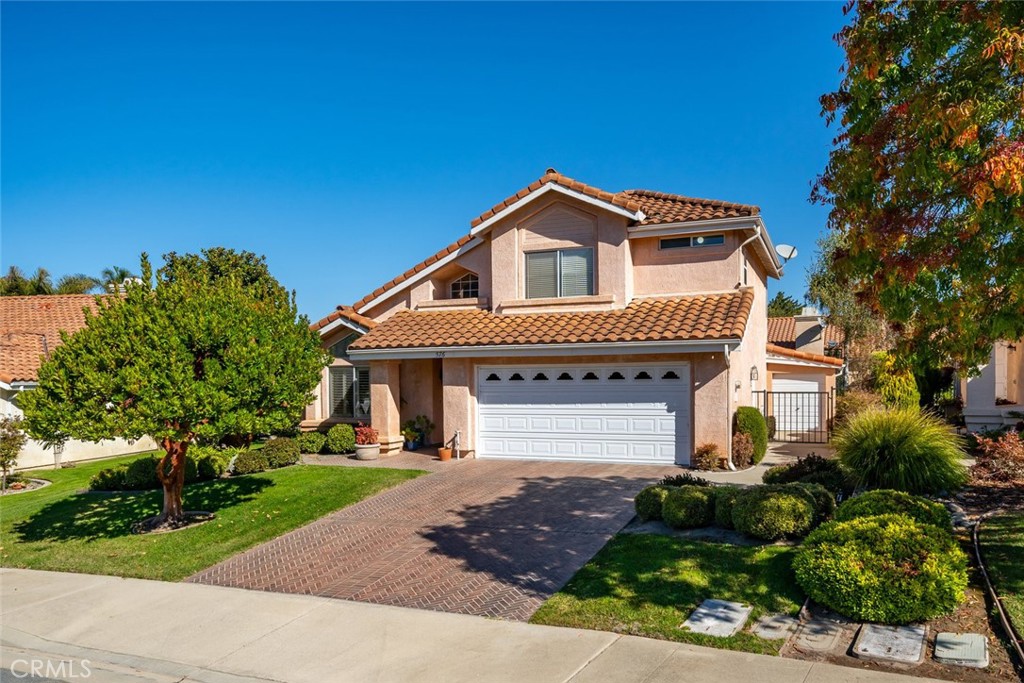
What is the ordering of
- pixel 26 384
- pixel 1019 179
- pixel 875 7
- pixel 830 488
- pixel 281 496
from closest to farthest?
pixel 1019 179, pixel 875 7, pixel 830 488, pixel 281 496, pixel 26 384

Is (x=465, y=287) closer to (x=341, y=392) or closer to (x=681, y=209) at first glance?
(x=341, y=392)

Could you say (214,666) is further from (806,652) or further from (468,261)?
(468,261)

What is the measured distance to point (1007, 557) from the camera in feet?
28.3

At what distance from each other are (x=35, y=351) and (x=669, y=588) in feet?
75.5

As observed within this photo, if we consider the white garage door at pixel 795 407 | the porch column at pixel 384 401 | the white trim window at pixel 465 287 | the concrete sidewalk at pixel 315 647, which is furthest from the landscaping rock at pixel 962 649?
the white garage door at pixel 795 407

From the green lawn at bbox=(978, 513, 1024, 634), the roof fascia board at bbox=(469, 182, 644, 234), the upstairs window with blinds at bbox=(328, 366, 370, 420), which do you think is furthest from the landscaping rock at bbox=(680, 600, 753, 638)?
the upstairs window with blinds at bbox=(328, 366, 370, 420)

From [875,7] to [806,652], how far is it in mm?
6722

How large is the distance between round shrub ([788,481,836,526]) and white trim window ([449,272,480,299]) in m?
13.3

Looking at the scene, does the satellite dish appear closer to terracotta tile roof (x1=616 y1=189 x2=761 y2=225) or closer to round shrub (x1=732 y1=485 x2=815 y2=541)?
terracotta tile roof (x1=616 y1=189 x2=761 y2=225)

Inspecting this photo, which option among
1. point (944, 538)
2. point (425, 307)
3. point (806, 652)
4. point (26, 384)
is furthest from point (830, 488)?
point (26, 384)

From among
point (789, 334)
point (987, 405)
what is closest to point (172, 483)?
point (987, 405)

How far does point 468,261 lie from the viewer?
2158 cm

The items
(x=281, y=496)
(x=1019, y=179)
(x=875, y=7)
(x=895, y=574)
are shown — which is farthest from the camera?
(x=281, y=496)

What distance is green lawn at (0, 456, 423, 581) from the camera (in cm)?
1153
